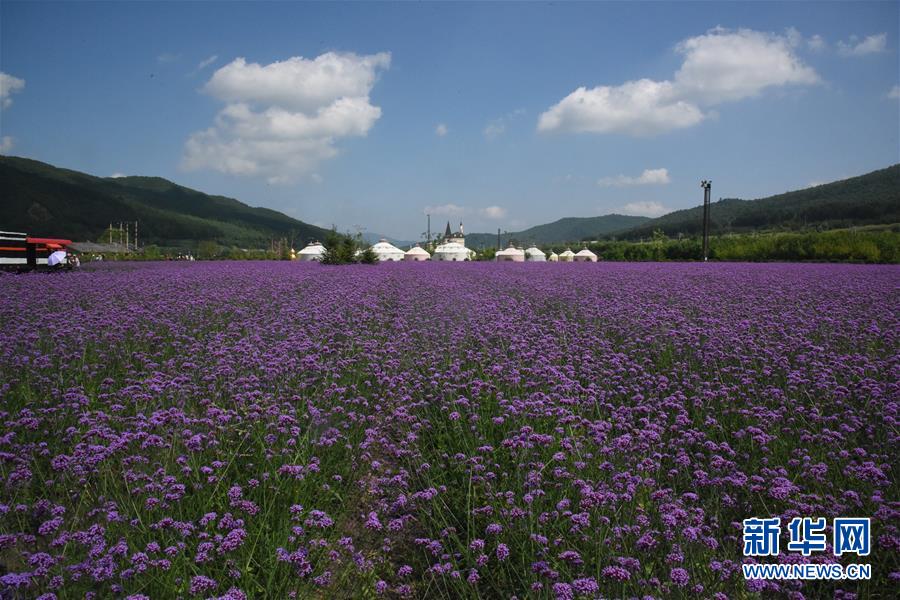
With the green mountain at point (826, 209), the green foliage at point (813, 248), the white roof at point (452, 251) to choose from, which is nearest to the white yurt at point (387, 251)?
the white roof at point (452, 251)

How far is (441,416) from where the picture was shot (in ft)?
14.6

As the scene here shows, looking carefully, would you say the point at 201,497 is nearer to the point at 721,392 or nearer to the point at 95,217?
the point at 721,392

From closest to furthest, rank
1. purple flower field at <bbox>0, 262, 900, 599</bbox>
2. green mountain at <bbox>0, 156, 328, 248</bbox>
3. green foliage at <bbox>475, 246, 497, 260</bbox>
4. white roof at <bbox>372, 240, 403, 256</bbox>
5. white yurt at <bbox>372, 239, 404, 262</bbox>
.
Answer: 1. purple flower field at <bbox>0, 262, 900, 599</bbox>
2. white yurt at <bbox>372, 239, 404, 262</bbox>
3. white roof at <bbox>372, 240, 403, 256</bbox>
4. green foliage at <bbox>475, 246, 497, 260</bbox>
5. green mountain at <bbox>0, 156, 328, 248</bbox>

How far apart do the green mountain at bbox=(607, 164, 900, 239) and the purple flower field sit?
76.7 meters

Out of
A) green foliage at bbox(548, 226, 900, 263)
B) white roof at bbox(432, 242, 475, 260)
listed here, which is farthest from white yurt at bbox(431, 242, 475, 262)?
green foliage at bbox(548, 226, 900, 263)

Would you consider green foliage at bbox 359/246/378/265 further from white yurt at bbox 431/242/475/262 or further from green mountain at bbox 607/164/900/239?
green mountain at bbox 607/164/900/239

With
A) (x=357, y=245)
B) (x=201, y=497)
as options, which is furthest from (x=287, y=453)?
(x=357, y=245)

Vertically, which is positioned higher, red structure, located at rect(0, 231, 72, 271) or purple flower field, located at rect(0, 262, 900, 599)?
red structure, located at rect(0, 231, 72, 271)

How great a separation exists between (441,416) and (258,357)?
1.74m

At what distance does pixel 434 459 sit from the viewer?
375 centimetres

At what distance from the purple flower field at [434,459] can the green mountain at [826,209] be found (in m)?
76.7

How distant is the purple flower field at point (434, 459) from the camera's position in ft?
7.34

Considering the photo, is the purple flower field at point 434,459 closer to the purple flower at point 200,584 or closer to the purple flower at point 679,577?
the purple flower at point 200,584

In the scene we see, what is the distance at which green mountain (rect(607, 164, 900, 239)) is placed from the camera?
67.4m
